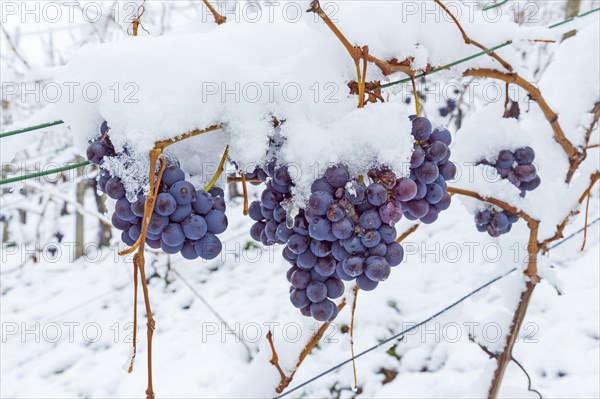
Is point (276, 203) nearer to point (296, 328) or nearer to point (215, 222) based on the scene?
point (215, 222)

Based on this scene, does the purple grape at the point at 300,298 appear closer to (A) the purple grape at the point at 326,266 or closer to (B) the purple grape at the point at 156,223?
(A) the purple grape at the point at 326,266

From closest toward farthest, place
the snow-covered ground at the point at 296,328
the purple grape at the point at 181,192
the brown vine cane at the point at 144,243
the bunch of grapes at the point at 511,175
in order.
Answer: the brown vine cane at the point at 144,243 → the purple grape at the point at 181,192 → the bunch of grapes at the point at 511,175 → the snow-covered ground at the point at 296,328

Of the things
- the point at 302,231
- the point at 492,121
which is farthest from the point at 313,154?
the point at 492,121

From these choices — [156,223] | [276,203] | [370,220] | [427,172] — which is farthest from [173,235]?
[427,172]

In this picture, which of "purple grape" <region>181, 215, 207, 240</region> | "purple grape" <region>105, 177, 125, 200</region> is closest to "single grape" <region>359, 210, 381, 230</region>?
"purple grape" <region>181, 215, 207, 240</region>

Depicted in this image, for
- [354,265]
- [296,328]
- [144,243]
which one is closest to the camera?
[144,243]

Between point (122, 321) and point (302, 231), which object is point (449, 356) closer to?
point (302, 231)

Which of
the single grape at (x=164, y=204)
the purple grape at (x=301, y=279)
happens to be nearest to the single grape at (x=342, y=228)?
the purple grape at (x=301, y=279)
